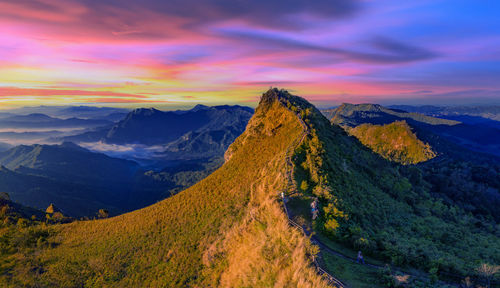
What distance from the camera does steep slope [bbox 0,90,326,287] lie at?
75.8 ft

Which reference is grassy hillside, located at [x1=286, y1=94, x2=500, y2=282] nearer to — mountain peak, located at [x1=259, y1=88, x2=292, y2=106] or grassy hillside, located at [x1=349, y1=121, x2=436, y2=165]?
mountain peak, located at [x1=259, y1=88, x2=292, y2=106]

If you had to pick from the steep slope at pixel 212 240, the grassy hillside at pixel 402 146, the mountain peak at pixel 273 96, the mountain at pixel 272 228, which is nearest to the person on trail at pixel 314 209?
the mountain at pixel 272 228

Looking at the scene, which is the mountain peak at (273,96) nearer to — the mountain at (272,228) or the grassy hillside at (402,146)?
the mountain at (272,228)

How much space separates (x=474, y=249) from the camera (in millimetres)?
29094

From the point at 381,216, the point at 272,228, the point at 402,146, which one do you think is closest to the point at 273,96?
the point at 381,216

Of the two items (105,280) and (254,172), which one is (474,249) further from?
(105,280)

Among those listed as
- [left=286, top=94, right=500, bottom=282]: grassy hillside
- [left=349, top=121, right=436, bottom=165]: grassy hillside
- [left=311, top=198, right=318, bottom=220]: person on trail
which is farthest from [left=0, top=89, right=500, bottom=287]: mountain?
[left=349, top=121, right=436, bottom=165]: grassy hillside

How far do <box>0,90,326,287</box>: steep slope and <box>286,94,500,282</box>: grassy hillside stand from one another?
459 centimetres

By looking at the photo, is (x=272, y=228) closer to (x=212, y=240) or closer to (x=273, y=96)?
(x=212, y=240)

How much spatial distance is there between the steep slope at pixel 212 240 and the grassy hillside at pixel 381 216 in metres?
4.59

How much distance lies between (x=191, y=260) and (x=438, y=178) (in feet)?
249

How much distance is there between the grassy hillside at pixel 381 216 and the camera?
23.1 metres

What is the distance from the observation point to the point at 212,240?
33812 millimetres

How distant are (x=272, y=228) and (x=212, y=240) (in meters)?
13.0
